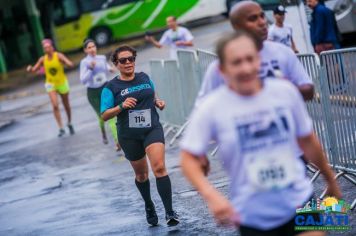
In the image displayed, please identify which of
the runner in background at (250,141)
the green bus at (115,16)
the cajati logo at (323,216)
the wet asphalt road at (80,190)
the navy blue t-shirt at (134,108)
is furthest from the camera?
the green bus at (115,16)

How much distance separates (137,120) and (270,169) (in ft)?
13.0

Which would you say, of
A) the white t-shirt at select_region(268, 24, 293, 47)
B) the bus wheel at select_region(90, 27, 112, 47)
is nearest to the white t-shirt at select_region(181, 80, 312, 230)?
the white t-shirt at select_region(268, 24, 293, 47)

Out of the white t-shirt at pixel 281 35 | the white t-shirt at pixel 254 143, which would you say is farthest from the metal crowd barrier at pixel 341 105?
the white t-shirt at pixel 281 35

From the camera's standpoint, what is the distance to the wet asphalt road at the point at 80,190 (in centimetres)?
827

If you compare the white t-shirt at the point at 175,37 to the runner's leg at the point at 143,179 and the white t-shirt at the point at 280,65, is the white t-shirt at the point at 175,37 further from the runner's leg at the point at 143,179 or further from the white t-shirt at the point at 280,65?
the white t-shirt at the point at 280,65

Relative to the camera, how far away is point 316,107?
8.24 m

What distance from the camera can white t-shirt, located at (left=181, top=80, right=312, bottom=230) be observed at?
13.3 feet

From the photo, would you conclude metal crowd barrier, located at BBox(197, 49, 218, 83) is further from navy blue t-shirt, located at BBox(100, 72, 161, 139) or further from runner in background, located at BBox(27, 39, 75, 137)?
runner in background, located at BBox(27, 39, 75, 137)

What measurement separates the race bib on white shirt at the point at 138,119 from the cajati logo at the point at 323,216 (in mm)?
→ 1867

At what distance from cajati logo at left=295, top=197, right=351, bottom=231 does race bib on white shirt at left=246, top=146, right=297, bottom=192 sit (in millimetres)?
1995

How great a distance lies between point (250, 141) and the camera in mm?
4051

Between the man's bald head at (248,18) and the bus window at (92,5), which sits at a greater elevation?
the bus window at (92,5)

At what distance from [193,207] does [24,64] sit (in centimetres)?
3263

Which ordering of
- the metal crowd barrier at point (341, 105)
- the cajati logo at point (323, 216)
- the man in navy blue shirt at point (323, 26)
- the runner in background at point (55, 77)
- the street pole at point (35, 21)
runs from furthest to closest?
the street pole at point (35, 21) < the runner in background at point (55, 77) < the man in navy blue shirt at point (323, 26) < the metal crowd barrier at point (341, 105) < the cajati logo at point (323, 216)
